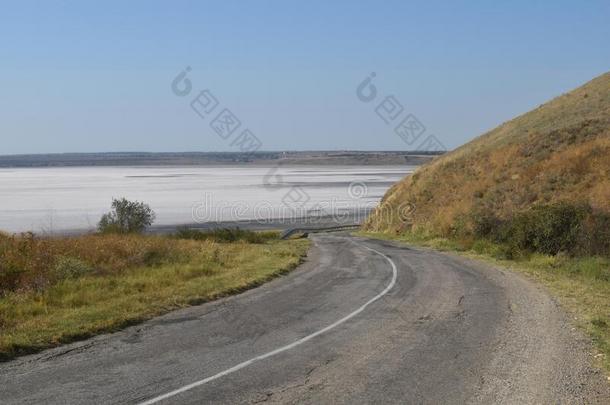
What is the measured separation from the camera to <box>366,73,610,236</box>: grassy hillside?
101 ft

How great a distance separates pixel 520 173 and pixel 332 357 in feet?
93.6

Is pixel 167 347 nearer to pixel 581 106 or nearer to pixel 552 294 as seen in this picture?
pixel 552 294

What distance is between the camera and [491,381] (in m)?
8.18

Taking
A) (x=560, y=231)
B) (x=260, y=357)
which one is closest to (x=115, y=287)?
(x=260, y=357)

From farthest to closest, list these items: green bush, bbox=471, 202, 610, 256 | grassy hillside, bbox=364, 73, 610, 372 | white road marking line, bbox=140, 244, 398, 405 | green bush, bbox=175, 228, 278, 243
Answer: green bush, bbox=175, 228, 278, 243
green bush, bbox=471, 202, 610, 256
grassy hillside, bbox=364, 73, 610, 372
white road marking line, bbox=140, 244, 398, 405

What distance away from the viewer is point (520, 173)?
3538 cm

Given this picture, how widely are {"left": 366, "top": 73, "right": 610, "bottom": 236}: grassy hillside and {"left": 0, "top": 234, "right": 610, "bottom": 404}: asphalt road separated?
14.9 m

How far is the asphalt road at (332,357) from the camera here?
7.61 metres

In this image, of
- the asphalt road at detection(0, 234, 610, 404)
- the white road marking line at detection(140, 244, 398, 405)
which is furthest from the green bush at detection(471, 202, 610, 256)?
the white road marking line at detection(140, 244, 398, 405)

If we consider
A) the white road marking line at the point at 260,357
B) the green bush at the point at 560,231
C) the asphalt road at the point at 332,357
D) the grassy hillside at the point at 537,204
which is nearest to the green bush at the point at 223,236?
the grassy hillside at the point at 537,204

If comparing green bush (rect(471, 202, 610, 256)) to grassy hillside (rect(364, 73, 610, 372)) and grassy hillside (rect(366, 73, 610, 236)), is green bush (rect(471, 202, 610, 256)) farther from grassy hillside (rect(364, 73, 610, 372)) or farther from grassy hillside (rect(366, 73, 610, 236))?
grassy hillside (rect(366, 73, 610, 236))

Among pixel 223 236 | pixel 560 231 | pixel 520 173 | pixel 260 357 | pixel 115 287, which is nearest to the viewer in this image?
pixel 260 357

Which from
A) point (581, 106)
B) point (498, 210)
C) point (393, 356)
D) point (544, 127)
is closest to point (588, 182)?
point (498, 210)

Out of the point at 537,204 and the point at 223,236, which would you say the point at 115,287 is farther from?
the point at 223,236
